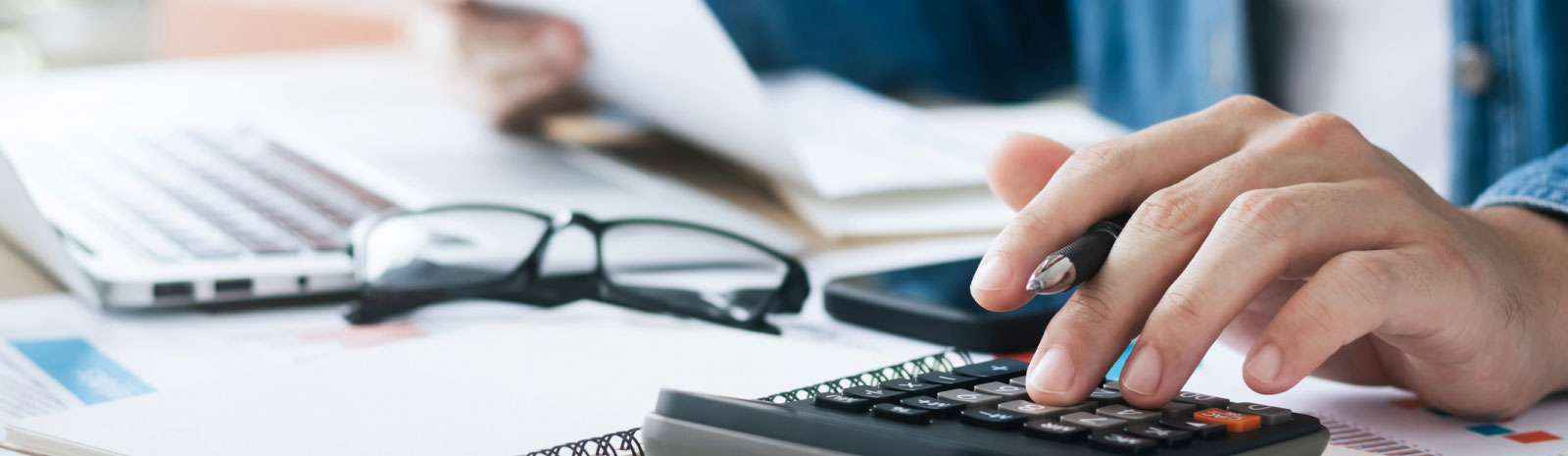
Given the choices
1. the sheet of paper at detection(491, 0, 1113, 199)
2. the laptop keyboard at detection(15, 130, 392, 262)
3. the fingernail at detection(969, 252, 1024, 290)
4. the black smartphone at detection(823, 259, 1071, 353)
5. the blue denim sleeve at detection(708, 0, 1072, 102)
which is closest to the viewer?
the fingernail at detection(969, 252, 1024, 290)

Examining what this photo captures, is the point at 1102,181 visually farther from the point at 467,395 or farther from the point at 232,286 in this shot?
the point at 232,286

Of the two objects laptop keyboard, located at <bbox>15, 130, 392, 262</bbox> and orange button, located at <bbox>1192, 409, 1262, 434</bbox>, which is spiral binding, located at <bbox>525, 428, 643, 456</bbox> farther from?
laptop keyboard, located at <bbox>15, 130, 392, 262</bbox>

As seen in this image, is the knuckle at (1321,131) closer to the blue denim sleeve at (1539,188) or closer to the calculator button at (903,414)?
the blue denim sleeve at (1539,188)

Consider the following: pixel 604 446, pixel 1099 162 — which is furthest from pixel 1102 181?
pixel 604 446

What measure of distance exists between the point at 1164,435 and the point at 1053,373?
0.06 meters

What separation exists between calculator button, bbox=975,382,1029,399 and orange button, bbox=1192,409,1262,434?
0.05m

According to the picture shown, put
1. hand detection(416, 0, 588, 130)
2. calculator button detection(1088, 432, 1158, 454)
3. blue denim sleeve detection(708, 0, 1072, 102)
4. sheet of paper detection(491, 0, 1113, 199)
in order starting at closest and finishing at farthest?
calculator button detection(1088, 432, 1158, 454) → sheet of paper detection(491, 0, 1113, 199) → hand detection(416, 0, 588, 130) → blue denim sleeve detection(708, 0, 1072, 102)

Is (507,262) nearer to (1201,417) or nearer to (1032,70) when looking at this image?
(1201,417)

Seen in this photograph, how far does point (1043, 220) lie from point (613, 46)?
60 centimetres

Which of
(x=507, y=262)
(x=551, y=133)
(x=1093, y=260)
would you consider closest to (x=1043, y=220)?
(x=1093, y=260)

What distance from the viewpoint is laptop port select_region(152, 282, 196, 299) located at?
0.58m

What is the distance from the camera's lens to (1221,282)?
39 cm

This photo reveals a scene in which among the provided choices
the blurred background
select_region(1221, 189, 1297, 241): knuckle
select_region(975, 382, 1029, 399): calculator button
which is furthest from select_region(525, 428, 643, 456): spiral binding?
the blurred background

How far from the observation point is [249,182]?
2.67 ft
